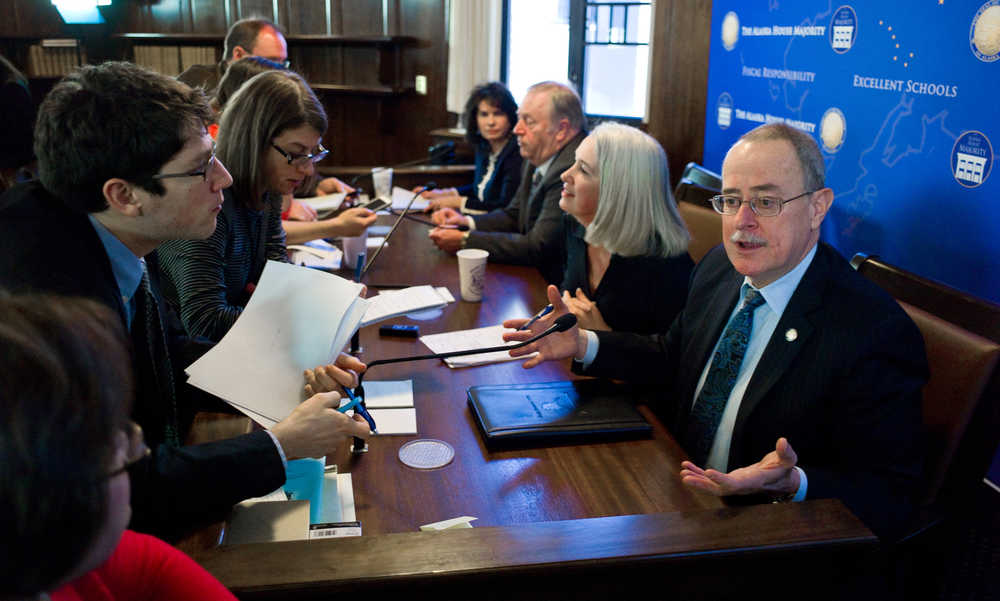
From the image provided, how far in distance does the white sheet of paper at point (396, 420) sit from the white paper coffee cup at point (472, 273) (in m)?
0.72

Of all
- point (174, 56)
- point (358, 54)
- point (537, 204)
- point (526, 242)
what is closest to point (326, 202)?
point (537, 204)

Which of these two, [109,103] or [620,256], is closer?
[109,103]

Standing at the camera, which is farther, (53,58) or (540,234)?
(53,58)

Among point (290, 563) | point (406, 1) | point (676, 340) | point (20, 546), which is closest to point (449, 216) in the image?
point (676, 340)

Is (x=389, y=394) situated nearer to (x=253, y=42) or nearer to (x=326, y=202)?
(x=326, y=202)

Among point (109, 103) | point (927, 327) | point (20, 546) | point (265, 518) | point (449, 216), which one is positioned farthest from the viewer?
point (449, 216)

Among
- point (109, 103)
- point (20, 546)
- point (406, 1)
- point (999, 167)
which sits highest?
point (406, 1)

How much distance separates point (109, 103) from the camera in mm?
1222

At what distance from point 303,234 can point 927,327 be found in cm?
191

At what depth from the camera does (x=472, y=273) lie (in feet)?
7.07

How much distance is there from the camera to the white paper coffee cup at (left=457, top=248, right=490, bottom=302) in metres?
2.15

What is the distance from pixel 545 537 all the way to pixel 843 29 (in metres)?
2.36

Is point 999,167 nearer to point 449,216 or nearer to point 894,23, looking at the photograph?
point 894,23

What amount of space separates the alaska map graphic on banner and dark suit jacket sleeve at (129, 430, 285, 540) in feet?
6.35
